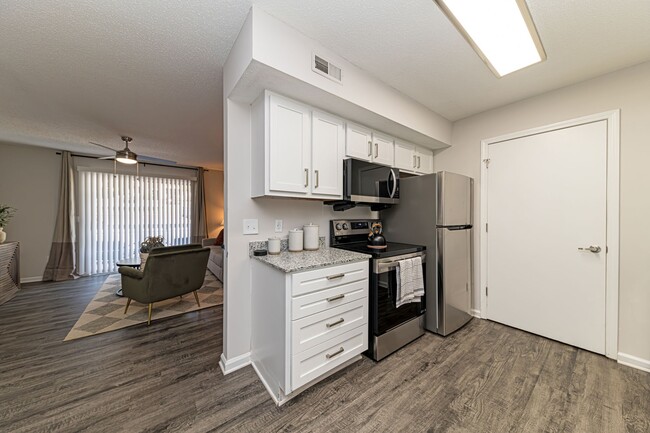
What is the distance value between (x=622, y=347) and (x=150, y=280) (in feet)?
15.1

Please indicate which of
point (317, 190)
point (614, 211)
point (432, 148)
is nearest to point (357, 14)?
point (317, 190)

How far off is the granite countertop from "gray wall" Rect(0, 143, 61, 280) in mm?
5279

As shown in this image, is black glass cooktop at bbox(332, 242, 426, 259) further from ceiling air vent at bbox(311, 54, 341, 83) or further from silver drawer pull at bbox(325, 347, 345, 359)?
ceiling air vent at bbox(311, 54, 341, 83)

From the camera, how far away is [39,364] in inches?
76.7

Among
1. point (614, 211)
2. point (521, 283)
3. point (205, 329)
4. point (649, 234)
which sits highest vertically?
point (614, 211)

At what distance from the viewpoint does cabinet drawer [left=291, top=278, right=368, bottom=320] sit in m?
1.53

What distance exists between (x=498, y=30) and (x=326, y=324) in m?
2.13

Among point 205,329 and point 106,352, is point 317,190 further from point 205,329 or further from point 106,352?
point 106,352

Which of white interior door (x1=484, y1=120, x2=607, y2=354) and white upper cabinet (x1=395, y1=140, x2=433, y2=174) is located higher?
white upper cabinet (x1=395, y1=140, x2=433, y2=174)

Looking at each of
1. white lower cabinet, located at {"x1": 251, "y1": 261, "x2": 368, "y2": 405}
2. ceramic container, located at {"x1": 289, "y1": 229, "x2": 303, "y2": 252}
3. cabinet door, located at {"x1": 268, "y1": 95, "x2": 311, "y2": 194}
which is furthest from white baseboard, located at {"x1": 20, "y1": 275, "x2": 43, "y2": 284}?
cabinet door, located at {"x1": 268, "y1": 95, "x2": 311, "y2": 194}

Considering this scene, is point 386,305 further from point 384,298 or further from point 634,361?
point 634,361

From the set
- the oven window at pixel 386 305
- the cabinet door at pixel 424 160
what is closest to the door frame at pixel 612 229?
the cabinet door at pixel 424 160

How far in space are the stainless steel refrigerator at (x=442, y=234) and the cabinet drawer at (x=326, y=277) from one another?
0.92 m

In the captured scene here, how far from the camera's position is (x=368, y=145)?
2.41 meters
